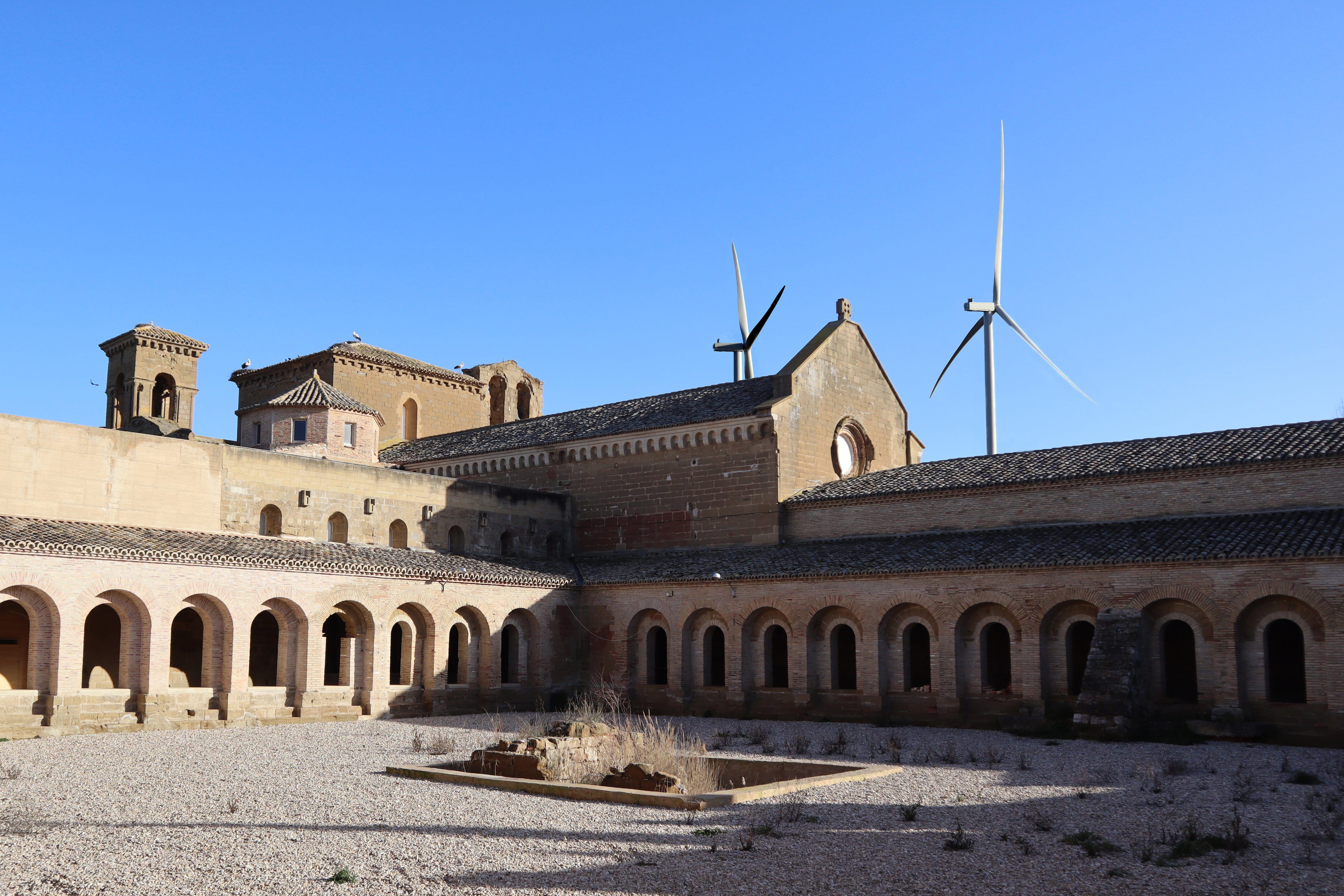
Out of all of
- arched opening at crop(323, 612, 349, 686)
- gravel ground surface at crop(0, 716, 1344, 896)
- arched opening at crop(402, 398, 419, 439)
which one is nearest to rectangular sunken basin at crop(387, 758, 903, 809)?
gravel ground surface at crop(0, 716, 1344, 896)

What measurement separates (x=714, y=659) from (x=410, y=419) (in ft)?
66.5

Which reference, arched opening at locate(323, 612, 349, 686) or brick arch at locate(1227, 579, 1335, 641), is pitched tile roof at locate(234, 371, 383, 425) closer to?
arched opening at locate(323, 612, 349, 686)

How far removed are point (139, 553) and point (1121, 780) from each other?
66.4 feet

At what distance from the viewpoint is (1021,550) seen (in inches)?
1081

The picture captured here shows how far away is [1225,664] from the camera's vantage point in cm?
2383

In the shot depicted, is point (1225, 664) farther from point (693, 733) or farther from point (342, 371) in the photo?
point (342, 371)

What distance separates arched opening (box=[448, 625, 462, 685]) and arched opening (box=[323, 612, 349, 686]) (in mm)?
3076

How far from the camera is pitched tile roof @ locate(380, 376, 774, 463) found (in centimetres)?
3591

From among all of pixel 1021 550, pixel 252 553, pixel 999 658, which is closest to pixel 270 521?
pixel 252 553

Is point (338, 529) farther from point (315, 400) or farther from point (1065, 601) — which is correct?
point (1065, 601)

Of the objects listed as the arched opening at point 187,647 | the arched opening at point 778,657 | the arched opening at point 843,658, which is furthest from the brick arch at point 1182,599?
the arched opening at point 187,647

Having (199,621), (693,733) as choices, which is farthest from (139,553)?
(693,733)

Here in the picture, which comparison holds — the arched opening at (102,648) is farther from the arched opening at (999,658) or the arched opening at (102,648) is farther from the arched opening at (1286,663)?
the arched opening at (1286,663)

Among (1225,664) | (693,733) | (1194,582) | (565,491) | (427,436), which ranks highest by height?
(427,436)
